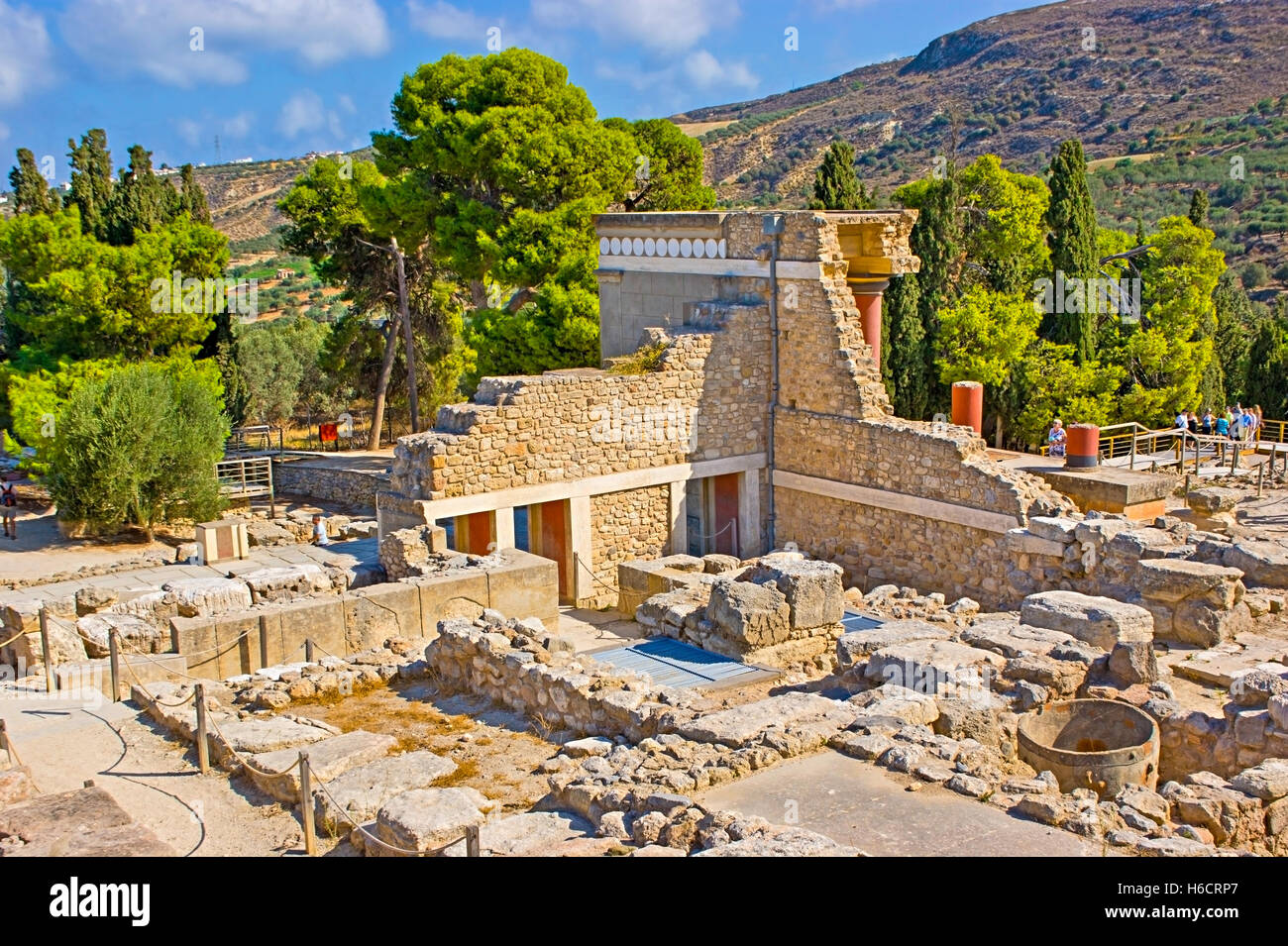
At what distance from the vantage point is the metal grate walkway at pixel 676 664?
12.7 metres

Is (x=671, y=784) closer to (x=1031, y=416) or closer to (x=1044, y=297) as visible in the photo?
(x=1031, y=416)

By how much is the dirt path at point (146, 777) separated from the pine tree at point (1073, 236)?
21.9 metres

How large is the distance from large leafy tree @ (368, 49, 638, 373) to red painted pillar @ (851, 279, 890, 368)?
247 inches

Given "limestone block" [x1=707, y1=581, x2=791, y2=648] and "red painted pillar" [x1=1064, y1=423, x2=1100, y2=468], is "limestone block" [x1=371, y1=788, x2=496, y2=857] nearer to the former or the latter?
"limestone block" [x1=707, y1=581, x2=791, y2=648]

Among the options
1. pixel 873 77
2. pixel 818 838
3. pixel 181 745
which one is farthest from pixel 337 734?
pixel 873 77

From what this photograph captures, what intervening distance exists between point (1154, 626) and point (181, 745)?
9.67m

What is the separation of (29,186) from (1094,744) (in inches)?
1500

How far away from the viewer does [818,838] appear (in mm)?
7152

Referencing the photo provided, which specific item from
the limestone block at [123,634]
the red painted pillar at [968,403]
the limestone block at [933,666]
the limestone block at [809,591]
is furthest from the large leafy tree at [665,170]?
the limestone block at [933,666]

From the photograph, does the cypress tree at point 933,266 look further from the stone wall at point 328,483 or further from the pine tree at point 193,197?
the pine tree at point 193,197

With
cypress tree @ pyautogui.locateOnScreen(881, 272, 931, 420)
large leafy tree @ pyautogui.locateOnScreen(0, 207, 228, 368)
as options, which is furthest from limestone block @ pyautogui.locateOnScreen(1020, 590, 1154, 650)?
large leafy tree @ pyautogui.locateOnScreen(0, 207, 228, 368)

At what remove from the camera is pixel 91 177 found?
34.0 meters

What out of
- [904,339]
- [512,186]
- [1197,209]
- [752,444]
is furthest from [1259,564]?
[1197,209]

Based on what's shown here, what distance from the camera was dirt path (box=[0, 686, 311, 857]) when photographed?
855 centimetres
